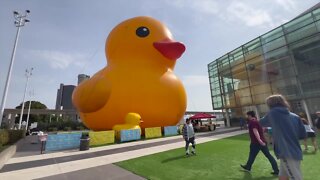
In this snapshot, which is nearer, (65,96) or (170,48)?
(170,48)

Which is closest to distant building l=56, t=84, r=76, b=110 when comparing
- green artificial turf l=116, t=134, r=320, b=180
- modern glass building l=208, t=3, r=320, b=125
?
modern glass building l=208, t=3, r=320, b=125

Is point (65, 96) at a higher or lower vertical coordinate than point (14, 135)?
higher

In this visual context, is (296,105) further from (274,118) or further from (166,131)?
(274,118)

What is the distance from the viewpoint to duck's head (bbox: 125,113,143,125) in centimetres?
1558

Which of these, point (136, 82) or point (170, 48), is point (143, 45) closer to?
point (170, 48)

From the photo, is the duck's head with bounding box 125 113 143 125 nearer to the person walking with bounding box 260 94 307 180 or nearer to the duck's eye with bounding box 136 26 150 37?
the duck's eye with bounding box 136 26 150 37

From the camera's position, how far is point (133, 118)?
1562 centimetres

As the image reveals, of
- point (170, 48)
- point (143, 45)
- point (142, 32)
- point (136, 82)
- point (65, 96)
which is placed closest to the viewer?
point (136, 82)

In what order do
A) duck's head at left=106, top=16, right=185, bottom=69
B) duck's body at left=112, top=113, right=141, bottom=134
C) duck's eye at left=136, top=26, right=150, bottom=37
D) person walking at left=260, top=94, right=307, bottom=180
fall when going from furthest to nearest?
duck's eye at left=136, top=26, right=150, bottom=37, duck's head at left=106, top=16, right=185, bottom=69, duck's body at left=112, top=113, right=141, bottom=134, person walking at left=260, top=94, right=307, bottom=180

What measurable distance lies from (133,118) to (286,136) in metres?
13.2

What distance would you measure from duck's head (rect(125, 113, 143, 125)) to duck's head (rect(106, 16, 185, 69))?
182 inches

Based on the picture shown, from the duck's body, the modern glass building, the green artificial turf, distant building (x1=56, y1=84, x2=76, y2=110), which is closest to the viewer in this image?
the green artificial turf

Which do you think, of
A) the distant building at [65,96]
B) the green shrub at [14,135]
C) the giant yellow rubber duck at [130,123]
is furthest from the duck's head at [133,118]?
the distant building at [65,96]

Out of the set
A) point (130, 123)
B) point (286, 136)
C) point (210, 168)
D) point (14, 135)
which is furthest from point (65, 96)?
point (286, 136)
